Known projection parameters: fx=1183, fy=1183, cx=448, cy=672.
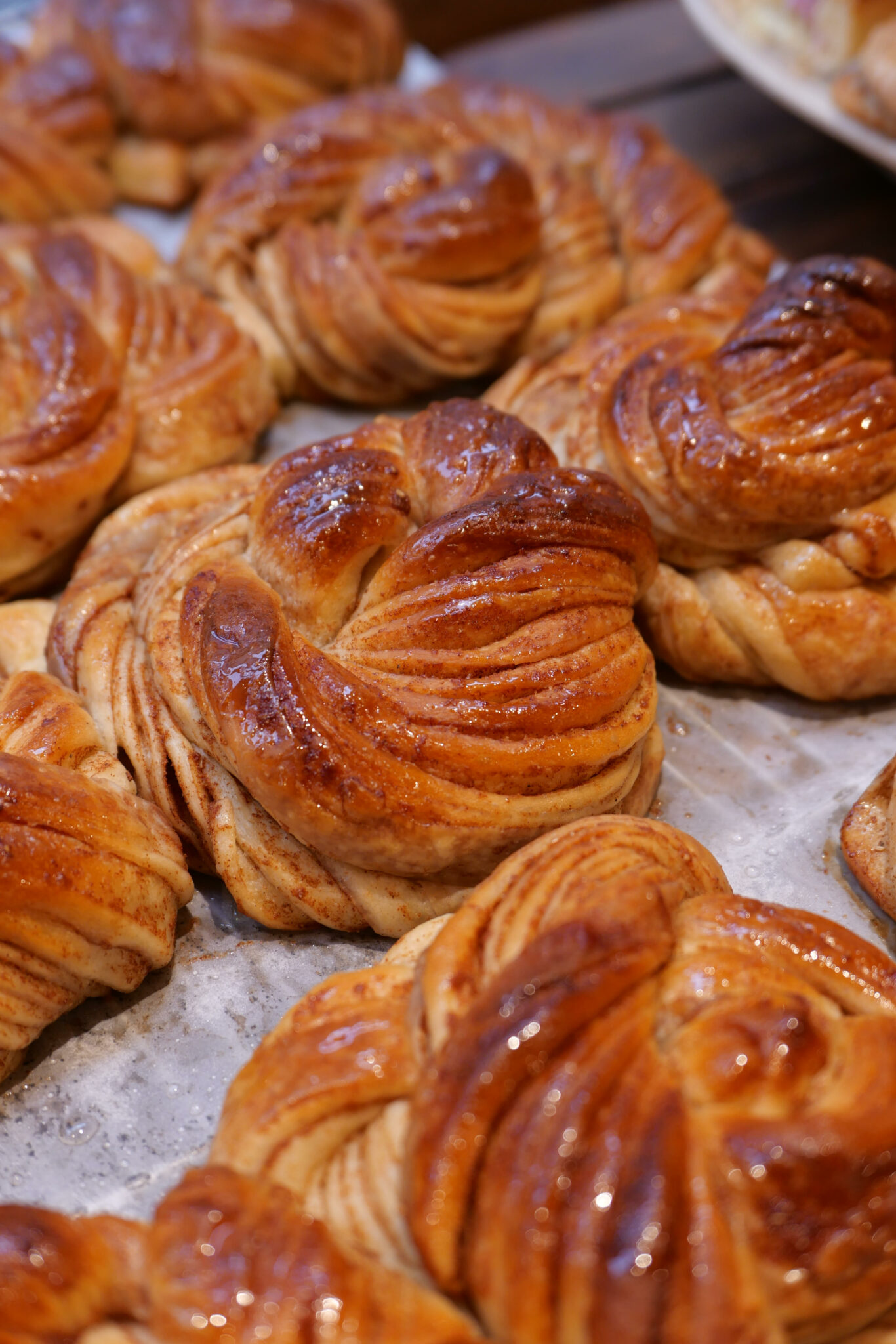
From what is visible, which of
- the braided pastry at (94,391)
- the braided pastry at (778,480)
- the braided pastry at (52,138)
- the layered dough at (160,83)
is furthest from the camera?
the layered dough at (160,83)

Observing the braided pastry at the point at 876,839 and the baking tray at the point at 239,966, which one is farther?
the braided pastry at the point at 876,839

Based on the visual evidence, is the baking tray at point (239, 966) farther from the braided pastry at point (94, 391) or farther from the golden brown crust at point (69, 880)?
the braided pastry at point (94, 391)

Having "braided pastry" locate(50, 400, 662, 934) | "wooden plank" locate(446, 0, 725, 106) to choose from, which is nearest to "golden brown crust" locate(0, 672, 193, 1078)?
"braided pastry" locate(50, 400, 662, 934)

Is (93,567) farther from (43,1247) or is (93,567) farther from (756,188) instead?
(756,188)

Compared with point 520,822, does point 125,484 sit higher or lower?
lower

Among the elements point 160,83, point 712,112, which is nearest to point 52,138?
point 160,83

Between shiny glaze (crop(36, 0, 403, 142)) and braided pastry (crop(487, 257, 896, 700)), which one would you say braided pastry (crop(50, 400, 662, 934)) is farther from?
shiny glaze (crop(36, 0, 403, 142))

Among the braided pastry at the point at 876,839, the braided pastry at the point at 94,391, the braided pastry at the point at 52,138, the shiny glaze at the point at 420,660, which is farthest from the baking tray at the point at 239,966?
the braided pastry at the point at 52,138

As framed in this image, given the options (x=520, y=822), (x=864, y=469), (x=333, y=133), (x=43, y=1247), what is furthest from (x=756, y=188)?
(x=43, y=1247)
